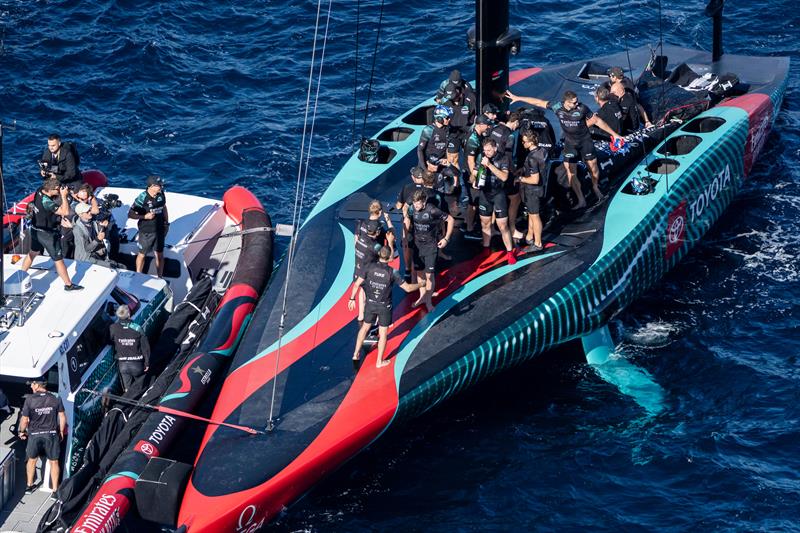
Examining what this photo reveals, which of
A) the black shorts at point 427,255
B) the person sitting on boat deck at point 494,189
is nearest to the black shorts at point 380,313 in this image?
the black shorts at point 427,255

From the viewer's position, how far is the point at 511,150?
1820 centimetres

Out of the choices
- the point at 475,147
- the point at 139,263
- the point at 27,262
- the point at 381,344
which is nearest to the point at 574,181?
the point at 475,147

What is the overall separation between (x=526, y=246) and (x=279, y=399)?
16.1 ft

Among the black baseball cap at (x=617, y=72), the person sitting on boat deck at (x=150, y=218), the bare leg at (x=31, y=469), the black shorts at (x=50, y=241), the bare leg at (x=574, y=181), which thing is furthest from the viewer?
the black baseball cap at (x=617, y=72)

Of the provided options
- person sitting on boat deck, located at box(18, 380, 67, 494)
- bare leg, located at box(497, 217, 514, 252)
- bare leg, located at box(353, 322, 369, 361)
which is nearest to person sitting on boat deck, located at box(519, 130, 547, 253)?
bare leg, located at box(497, 217, 514, 252)

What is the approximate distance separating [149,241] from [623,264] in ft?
24.6

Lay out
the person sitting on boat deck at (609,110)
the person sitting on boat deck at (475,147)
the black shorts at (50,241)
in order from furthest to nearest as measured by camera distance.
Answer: the person sitting on boat deck at (609,110) < the person sitting on boat deck at (475,147) < the black shorts at (50,241)

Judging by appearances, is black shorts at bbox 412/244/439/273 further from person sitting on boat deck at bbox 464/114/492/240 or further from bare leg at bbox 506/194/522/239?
bare leg at bbox 506/194/522/239

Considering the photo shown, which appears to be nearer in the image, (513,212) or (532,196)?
(532,196)

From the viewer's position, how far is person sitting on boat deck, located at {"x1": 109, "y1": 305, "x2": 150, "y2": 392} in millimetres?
16594

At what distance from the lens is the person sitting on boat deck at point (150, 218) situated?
61.4ft

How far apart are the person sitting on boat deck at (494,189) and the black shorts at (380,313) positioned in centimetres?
292

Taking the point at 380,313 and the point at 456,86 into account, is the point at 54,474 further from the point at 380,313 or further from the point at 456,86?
the point at 456,86

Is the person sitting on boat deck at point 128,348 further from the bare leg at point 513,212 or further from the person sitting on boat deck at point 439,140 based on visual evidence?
the bare leg at point 513,212
